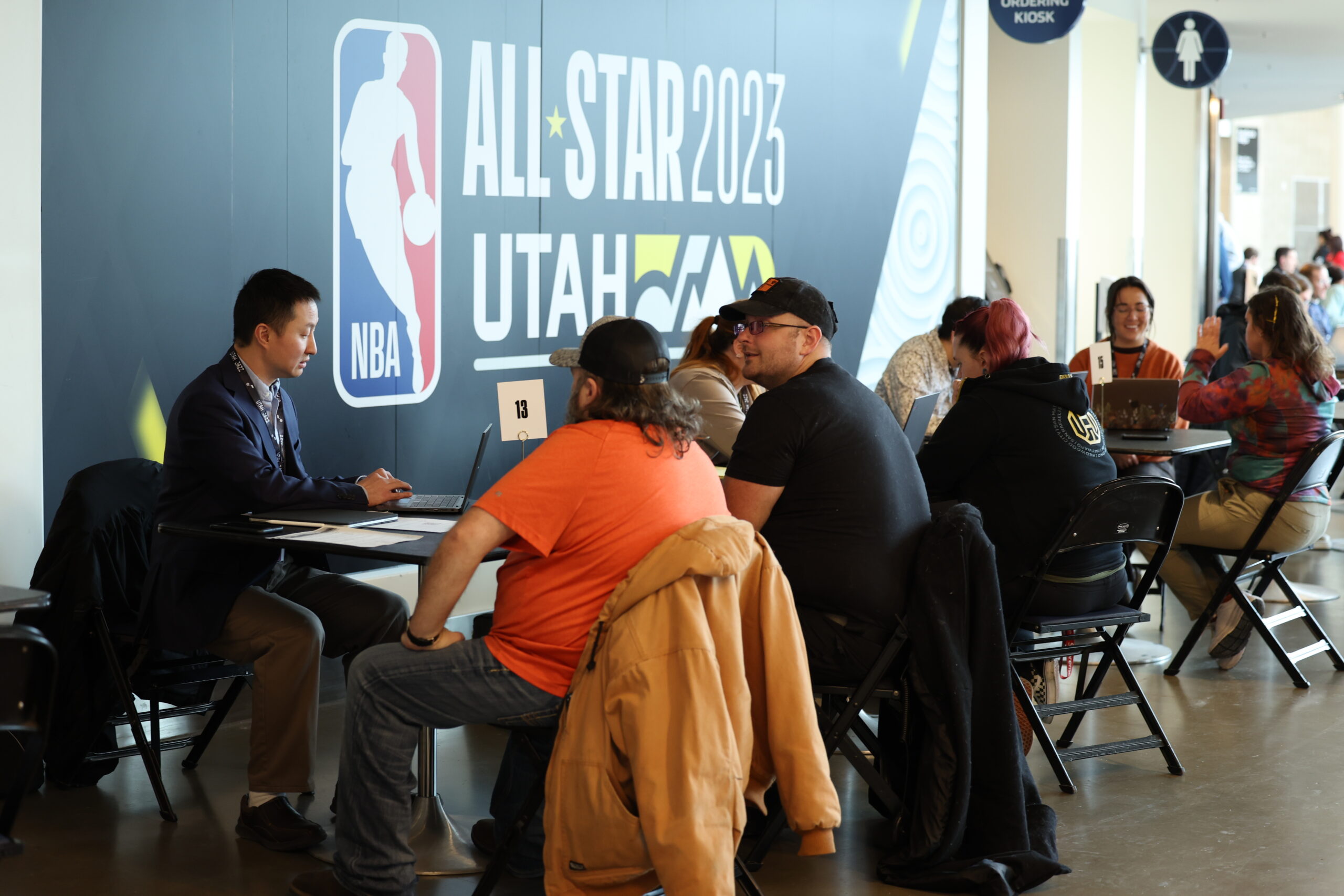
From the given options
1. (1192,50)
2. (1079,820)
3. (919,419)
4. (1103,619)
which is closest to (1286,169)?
(1192,50)

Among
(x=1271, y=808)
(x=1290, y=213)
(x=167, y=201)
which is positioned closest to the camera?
(x=1271, y=808)

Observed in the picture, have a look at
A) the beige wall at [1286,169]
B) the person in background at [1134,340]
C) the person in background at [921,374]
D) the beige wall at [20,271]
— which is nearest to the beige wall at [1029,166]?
the person in background at [1134,340]

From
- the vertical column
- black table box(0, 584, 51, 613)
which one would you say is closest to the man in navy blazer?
black table box(0, 584, 51, 613)

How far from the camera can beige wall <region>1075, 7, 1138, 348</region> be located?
1198cm

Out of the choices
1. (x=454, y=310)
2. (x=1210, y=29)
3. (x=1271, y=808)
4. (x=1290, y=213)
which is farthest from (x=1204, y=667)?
(x=1290, y=213)

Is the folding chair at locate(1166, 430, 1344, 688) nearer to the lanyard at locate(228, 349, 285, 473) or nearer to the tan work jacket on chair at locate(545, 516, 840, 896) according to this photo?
the tan work jacket on chair at locate(545, 516, 840, 896)

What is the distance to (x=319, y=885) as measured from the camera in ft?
9.32

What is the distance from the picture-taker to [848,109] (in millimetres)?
6770

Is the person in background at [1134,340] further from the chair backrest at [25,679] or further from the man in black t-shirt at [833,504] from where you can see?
the chair backrest at [25,679]

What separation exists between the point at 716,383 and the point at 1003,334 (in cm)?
100

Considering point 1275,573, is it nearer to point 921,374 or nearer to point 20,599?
point 921,374

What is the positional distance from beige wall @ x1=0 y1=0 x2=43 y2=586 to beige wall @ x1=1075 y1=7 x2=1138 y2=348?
9757 mm

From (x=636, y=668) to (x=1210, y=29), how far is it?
1038cm

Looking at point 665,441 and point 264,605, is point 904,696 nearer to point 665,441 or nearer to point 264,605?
point 665,441
